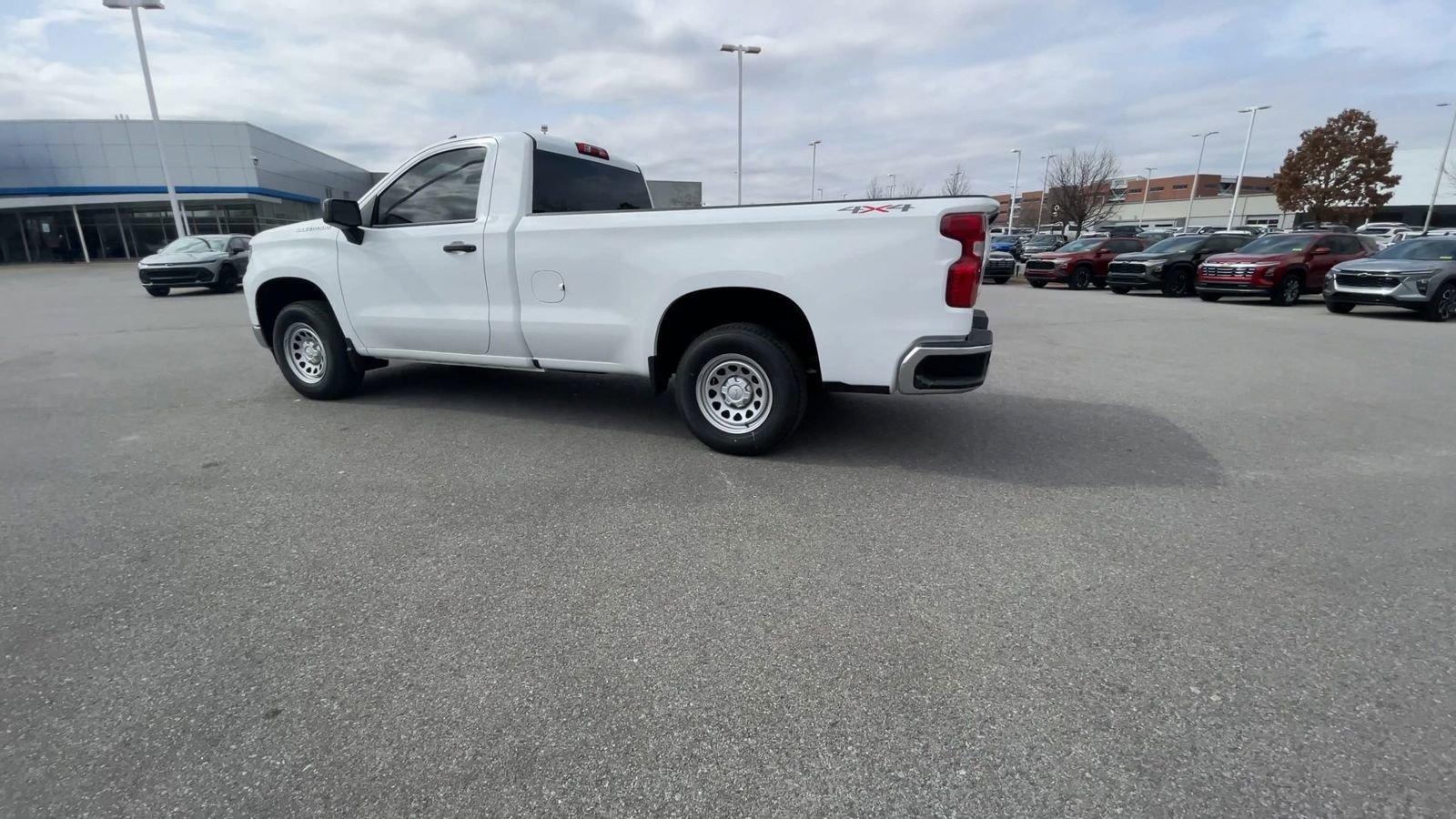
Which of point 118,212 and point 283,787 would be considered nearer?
point 283,787

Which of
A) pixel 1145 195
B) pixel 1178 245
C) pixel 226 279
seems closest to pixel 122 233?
pixel 226 279

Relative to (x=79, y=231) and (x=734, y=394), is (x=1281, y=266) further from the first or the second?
(x=79, y=231)

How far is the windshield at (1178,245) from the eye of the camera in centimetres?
1817

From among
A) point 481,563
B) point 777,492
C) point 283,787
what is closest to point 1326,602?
point 777,492

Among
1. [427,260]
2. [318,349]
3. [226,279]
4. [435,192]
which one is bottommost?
[226,279]

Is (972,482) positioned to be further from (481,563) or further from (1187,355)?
(1187,355)

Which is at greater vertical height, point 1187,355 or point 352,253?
point 352,253

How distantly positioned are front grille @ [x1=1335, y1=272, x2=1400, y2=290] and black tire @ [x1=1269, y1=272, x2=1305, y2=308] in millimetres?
1849

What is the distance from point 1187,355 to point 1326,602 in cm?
687

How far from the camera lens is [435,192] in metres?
5.29

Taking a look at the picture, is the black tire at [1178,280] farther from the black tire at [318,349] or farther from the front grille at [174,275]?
the front grille at [174,275]

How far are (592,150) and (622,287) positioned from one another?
185cm

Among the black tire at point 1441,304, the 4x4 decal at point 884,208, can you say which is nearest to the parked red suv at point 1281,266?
the black tire at point 1441,304

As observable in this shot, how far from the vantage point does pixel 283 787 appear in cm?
197
